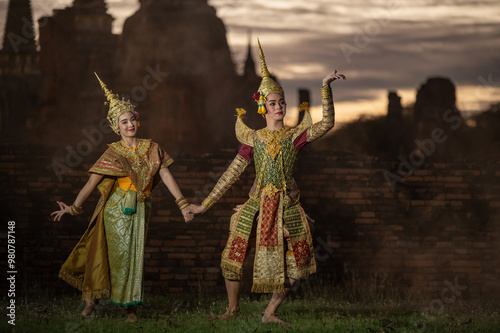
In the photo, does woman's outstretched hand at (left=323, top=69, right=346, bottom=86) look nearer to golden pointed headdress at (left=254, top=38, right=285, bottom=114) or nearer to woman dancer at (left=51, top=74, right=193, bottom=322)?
golden pointed headdress at (left=254, top=38, right=285, bottom=114)

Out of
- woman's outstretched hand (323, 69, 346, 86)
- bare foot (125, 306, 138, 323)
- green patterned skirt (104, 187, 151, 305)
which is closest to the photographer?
woman's outstretched hand (323, 69, 346, 86)

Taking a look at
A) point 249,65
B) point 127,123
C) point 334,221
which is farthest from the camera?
point 249,65

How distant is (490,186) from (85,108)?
869 centimetres

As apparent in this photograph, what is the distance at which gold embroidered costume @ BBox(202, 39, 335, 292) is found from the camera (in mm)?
5773

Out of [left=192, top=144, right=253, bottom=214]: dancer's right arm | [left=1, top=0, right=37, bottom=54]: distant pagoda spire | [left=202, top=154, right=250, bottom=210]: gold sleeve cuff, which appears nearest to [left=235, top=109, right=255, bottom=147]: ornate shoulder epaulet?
[left=192, top=144, right=253, bottom=214]: dancer's right arm

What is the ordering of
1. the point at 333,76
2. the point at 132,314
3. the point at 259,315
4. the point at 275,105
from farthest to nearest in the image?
the point at 259,315 < the point at 132,314 < the point at 275,105 < the point at 333,76

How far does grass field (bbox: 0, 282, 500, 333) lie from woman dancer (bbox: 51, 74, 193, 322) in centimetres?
29

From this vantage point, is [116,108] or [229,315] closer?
[116,108]

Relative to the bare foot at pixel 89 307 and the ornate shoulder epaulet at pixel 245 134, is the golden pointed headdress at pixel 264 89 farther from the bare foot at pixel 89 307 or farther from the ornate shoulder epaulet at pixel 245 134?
the bare foot at pixel 89 307

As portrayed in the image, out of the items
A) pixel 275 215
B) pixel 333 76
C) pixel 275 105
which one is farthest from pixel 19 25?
pixel 333 76

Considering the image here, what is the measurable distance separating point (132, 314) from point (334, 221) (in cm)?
322

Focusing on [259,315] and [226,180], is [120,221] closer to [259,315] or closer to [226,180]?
[226,180]

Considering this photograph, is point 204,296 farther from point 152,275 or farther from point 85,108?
point 85,108

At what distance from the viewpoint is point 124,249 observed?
5910mm
